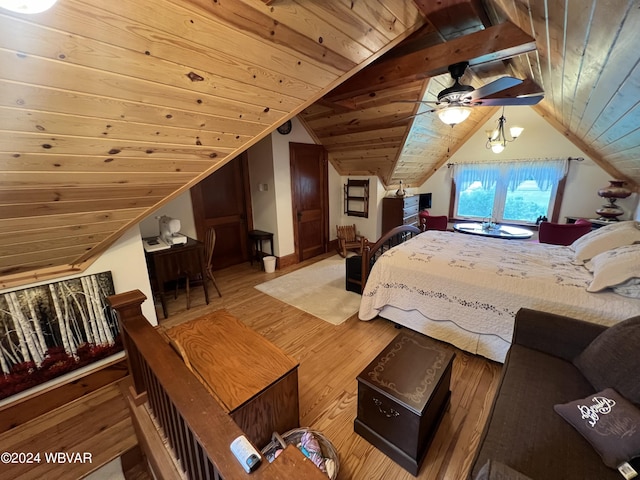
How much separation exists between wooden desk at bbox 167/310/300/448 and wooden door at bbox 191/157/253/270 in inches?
103

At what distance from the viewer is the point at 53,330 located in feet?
6.24

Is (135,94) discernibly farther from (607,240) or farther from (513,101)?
(607,240)

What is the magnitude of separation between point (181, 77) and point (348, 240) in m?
4.29

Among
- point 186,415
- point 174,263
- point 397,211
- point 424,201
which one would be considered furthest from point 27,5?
point 424,201

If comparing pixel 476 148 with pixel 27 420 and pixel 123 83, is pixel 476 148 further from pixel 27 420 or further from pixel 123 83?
pixel 27 420

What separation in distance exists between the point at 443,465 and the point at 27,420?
108 inches

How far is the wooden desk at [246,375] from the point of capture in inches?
50.0

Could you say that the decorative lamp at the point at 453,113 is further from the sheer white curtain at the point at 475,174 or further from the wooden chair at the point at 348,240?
the sheer white curtain at the point at 475,174

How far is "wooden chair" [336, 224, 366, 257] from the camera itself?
5.08 m

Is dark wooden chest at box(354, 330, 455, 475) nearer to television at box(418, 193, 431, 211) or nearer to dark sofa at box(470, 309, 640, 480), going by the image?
dark sofa at box(470, 309, 640, 480)

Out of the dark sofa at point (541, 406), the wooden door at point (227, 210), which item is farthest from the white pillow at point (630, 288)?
the wooden door at point (227, 210)

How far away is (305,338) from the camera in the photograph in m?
2.56

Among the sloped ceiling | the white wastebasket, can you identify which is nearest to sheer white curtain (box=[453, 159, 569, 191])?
the sloped ceiling

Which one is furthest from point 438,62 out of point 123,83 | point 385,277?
point 123,83
